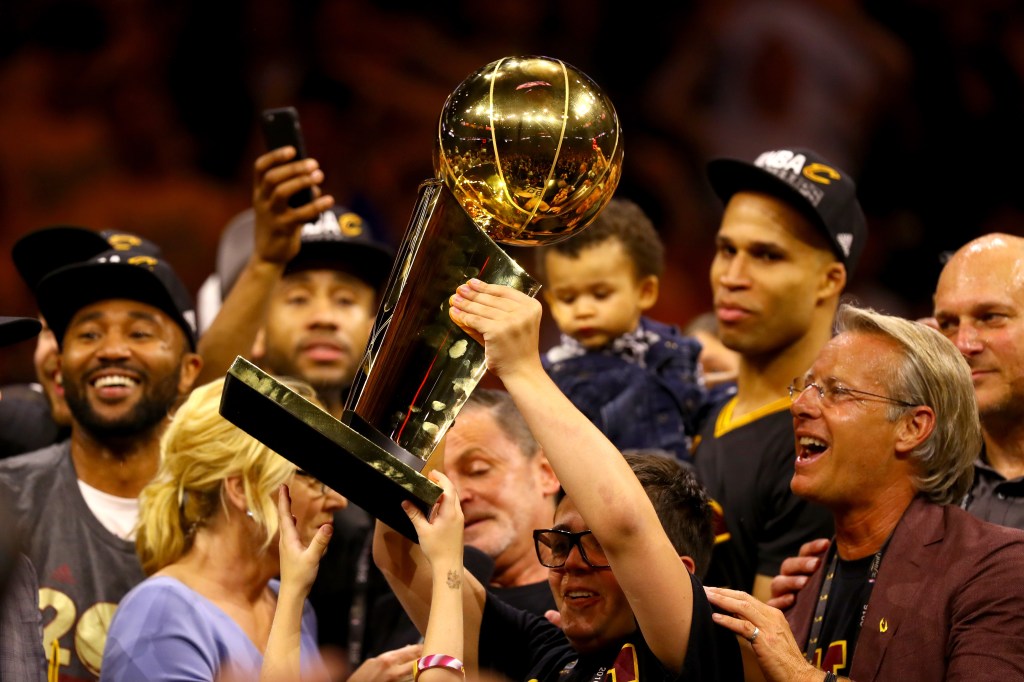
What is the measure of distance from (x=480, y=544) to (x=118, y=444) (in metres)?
1.05

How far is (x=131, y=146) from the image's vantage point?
6324mm

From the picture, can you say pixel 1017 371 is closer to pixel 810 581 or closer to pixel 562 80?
pixel 810 581

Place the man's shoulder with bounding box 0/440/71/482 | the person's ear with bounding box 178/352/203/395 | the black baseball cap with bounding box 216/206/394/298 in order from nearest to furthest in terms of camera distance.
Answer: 1. the man's shoulder with bounding box 0/440/71/482
2. the person's ear with bounding box 178/352/203/395
3. the black baseball cap with bounding box 216/206/394/298

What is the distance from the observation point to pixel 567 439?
2.06 meters

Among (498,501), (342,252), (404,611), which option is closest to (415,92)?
(342,252)

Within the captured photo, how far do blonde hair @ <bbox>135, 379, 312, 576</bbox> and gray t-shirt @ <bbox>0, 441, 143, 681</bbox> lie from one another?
39cm

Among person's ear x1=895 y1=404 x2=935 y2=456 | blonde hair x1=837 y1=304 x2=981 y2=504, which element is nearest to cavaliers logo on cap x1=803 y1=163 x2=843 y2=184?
blonde hair x1=837 y1=304 x2=981 y2=504

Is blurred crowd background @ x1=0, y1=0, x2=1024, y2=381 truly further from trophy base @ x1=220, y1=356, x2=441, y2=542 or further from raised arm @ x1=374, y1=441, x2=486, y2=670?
trophy base @ x1=220, y1=356, x2=441, y2=542

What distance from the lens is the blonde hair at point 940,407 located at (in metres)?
2.54

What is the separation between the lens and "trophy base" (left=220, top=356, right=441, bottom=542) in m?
2.02

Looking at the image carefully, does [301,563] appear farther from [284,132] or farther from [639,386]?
[639,386]

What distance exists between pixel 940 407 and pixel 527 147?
949 mm

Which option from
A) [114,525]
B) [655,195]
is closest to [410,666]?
[114,525]

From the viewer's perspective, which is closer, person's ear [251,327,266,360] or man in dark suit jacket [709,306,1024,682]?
man in dark suit jacket [709,306,1024,682]
